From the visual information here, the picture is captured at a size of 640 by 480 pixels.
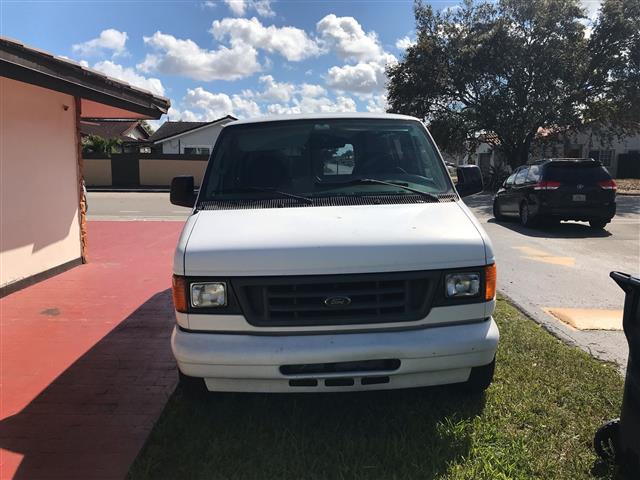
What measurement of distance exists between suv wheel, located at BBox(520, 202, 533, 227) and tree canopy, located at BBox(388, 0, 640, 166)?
14696mm

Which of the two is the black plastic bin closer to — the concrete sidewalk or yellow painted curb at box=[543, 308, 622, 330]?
the concrete sidewalk

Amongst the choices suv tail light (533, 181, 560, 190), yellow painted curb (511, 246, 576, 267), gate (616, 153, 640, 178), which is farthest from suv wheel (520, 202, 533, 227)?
gate (616, 153, 640, 178)

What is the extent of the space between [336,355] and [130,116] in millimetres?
7398

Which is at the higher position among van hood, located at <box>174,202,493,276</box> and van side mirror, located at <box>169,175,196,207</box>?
van side mirror, located at <box>169,175,196,207</box>

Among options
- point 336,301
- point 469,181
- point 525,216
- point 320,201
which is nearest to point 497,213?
point 525,216

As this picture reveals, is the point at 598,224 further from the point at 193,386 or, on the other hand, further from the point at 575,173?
the point at 193,386

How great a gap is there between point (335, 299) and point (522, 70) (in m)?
26.6

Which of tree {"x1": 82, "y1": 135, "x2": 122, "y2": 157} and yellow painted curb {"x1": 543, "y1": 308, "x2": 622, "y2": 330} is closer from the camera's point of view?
yellow painted curb {"x1": 543, "y1": 308, "x2": 622, "y2": 330}

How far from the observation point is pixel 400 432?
3.38 m

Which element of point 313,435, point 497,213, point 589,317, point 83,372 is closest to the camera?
point 313,435

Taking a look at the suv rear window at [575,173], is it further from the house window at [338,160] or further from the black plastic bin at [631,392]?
the black plastic bin at [631,392]

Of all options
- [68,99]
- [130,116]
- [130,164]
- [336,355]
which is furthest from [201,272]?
[130,164]

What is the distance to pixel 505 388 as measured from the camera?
13.0 feet

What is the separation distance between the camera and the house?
6.15m
